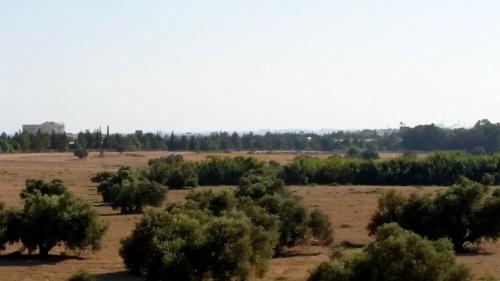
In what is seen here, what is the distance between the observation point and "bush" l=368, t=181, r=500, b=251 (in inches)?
2000

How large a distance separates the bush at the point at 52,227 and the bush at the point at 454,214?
18700 millimetres

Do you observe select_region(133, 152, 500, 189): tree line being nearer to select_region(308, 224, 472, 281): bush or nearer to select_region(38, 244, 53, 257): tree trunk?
select_region(38, 244, 53, 257): tree trunk

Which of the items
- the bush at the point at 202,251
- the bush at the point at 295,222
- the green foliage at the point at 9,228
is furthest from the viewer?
the bush at the point at 295,222

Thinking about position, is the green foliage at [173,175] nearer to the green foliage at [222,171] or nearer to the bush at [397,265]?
the green foliage at [222,171]

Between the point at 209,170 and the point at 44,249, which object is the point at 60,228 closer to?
the point at 44,249

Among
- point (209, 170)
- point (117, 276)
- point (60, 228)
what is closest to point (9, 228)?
point (60, 228)

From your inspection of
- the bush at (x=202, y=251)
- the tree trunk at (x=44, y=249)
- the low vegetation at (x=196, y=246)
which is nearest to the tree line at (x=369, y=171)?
the tree trunk at (x=44, y=249)

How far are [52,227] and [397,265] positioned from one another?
25929 millimetres

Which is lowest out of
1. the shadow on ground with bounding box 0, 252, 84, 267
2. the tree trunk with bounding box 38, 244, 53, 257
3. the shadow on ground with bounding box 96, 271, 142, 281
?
the shadow on ground with bounding box 0, 252, 84, 267

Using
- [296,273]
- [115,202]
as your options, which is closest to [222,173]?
[115,202]

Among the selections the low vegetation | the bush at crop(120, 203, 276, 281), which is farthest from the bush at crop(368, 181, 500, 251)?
the bush at crop(120, 203, 276, 281)

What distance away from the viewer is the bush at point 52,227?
46156mm

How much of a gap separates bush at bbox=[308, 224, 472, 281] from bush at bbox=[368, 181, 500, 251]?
78.1 ft

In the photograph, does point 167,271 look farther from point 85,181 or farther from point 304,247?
point 85,181
